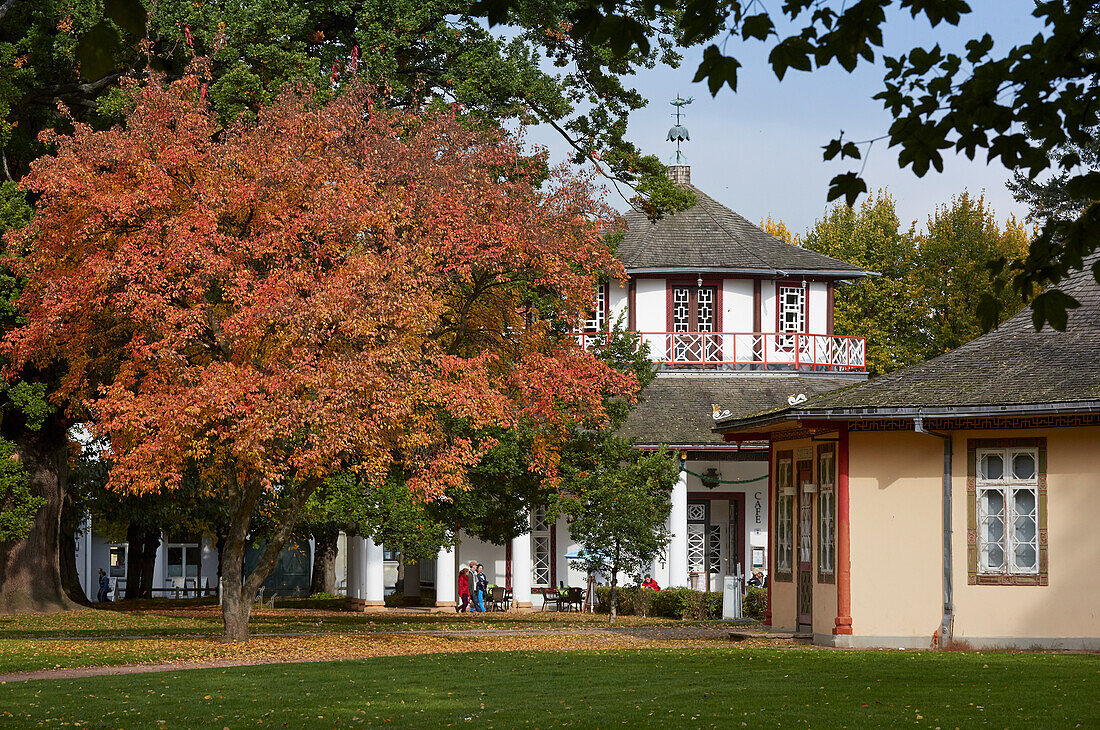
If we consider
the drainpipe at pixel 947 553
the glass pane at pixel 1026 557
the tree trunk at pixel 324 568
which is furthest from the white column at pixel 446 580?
the glass pane at pixel 1026 557

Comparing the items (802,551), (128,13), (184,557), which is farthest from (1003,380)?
(184,557)

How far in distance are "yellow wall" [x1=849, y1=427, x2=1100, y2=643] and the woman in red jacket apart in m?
14.6

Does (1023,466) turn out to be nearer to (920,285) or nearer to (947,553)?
(947,553)

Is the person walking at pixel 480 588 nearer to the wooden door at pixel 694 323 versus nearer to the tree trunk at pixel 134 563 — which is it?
the wooden door at pixel 694 323

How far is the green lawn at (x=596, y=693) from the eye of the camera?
12969mm

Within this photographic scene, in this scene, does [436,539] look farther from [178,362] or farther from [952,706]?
[952,706]

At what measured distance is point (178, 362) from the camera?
69.3 feet

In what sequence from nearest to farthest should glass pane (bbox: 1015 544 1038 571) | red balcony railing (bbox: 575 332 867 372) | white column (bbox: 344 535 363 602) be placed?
glass pane (bbox: 1015 544 1038 571) < white column (bbox: 344 535 363 602) < red balcony railing (bbox: 575 332 867 372)

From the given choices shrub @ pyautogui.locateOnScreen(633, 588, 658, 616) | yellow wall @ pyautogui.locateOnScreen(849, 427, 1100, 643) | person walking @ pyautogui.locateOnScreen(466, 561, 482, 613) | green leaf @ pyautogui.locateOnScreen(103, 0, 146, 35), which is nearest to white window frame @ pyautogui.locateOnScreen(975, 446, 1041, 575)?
yellow wall @ pyautogui.locateOnScreen(849, 427, 1100, 643)

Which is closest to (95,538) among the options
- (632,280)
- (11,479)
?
(632,280)

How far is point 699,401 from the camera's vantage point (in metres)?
37.9

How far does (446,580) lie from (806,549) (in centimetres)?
1552

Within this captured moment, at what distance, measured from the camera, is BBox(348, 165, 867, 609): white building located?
3706cm

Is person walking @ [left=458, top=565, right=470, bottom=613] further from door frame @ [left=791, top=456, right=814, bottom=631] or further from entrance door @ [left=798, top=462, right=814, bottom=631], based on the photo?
entrance door @ [left=798, top=462, right=814, bottom=631]
